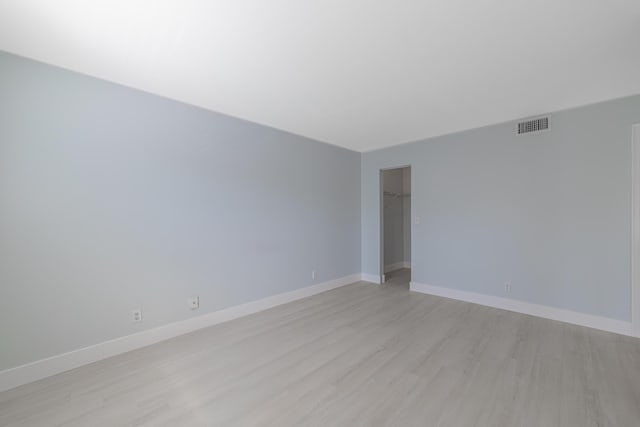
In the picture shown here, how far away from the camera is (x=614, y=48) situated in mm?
1900

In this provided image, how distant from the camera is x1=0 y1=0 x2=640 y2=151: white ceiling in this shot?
5.02ft

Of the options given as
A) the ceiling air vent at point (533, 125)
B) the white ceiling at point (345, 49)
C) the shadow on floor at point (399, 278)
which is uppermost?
the white ceiling at point (345, 49)

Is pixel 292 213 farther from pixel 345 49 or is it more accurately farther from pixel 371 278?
pixel 345 49

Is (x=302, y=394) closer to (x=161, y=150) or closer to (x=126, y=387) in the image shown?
(x=126, y=387)

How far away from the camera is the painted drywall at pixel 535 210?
2.71m

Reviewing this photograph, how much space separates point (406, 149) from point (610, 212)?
8.35 ft

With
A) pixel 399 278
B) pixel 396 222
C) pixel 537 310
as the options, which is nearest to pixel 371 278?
pixel 399 278

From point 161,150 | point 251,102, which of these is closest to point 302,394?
point 161,150

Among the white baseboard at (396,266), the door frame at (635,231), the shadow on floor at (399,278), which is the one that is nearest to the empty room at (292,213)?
the door frame at (635,231)

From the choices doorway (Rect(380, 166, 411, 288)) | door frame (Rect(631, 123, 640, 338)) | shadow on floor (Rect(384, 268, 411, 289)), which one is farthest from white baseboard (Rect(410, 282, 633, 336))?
doorway (Rect(380, 166, 411, 288))

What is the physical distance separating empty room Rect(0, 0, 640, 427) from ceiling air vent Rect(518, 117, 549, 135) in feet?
0.16

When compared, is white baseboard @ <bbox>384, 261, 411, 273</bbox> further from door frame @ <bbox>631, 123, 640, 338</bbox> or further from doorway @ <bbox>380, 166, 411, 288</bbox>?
door frame @ <bbox>631, 123, 640, 338</bbox>

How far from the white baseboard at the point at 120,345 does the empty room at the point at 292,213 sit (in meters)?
0.01

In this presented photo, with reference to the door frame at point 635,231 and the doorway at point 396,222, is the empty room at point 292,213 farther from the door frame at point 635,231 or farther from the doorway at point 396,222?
the doorway at point 396,222
